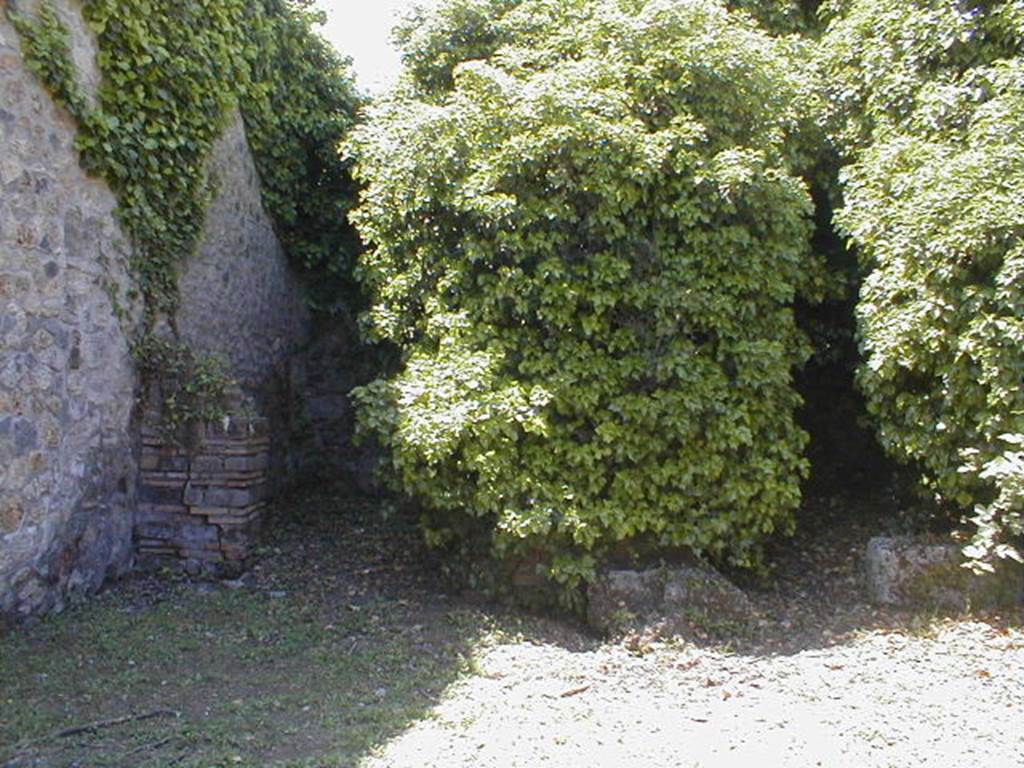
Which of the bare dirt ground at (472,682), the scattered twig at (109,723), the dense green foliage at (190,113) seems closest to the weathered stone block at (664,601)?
the bare dirt ground at (472,682)

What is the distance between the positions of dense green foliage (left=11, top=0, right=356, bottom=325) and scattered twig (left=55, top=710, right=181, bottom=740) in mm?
2654

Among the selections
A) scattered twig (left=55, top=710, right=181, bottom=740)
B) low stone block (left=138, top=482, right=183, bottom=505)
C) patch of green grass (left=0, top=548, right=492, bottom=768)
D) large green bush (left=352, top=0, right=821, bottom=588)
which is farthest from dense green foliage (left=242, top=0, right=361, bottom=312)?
scattered twig (left=55, top=710, right=181, bottom=740)

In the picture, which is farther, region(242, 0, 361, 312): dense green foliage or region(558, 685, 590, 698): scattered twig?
region(242, 0, 361, 312): dense green foliage

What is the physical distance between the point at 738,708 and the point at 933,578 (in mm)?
1706

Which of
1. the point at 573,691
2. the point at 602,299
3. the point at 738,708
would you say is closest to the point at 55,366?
the point at 602,299

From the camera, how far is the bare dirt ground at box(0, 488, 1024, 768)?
11.4 feet

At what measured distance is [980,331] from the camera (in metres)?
4.69

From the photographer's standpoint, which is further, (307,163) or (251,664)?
(307,163)

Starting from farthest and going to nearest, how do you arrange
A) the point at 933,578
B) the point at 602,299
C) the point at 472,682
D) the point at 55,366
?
the point at 602,299 → the point at 933,578 → the point at 55,366 → the point at 472,682

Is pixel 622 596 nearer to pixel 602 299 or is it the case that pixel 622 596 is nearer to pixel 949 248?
pixel 602 299

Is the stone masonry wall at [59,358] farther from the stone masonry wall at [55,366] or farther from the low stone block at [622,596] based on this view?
the low stone block at [622,596]

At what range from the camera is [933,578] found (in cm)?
495

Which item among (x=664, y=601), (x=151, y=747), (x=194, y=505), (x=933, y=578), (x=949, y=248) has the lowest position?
(x=151, y=747)

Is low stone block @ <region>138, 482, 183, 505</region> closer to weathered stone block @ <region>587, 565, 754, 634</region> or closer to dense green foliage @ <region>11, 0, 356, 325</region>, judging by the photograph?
dense green foliage @ <region>11, 0, 356, 325</region>
